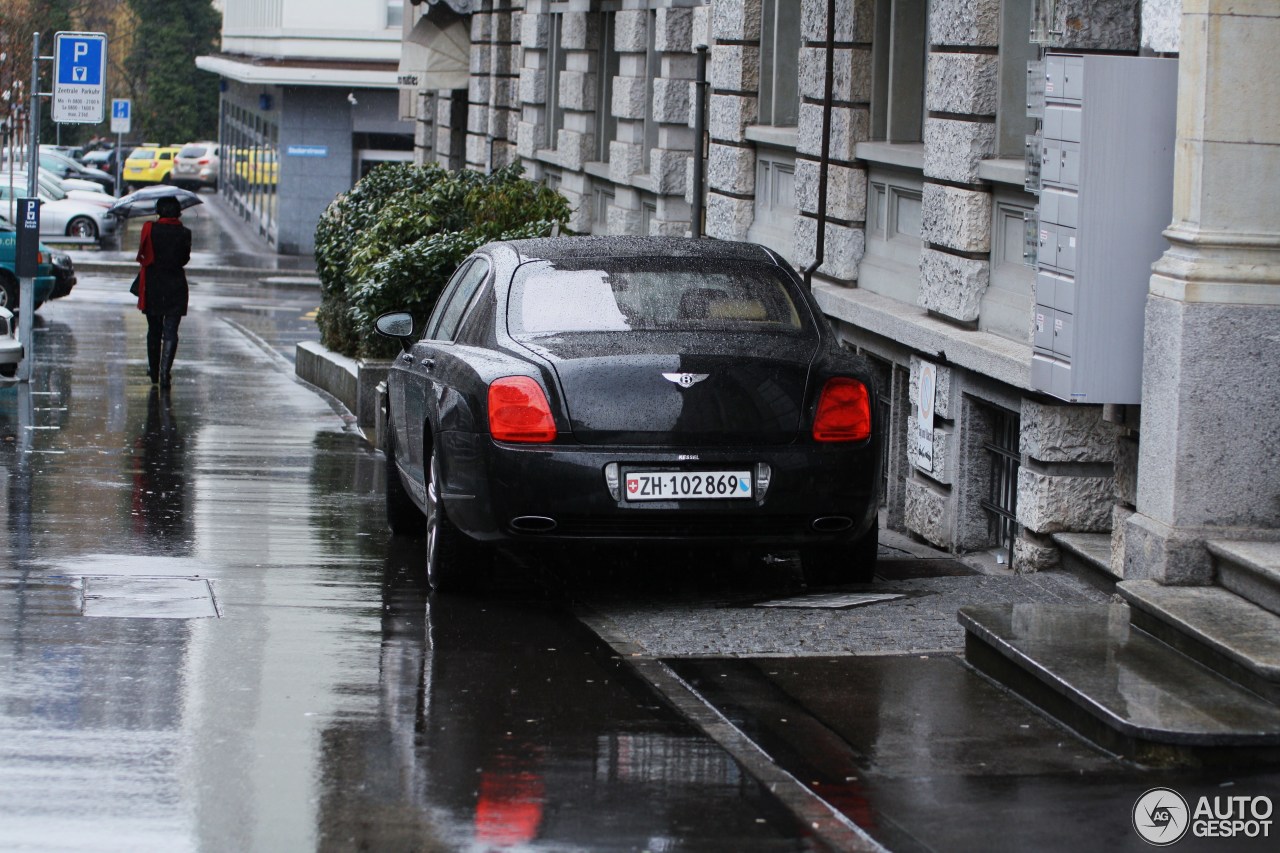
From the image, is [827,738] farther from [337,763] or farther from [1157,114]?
[1157,114]

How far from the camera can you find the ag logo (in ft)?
17.6

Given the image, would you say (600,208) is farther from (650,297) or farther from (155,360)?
(650,297)

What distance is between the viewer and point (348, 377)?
19531 millimetres

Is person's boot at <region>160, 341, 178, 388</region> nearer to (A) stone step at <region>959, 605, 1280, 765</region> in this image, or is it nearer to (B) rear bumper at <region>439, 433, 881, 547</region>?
(B) rear bumper at <region>439, 433, 881, 547</region>

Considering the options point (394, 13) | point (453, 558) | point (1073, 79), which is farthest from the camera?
point (394, 13)

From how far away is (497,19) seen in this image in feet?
85.9

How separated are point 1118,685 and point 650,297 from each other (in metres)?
3.23

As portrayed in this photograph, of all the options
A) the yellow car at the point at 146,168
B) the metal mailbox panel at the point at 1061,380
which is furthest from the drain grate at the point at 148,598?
the yellow car at the point at 146,168

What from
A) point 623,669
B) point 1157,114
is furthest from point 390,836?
point 1157,114

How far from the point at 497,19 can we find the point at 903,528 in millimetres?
15900

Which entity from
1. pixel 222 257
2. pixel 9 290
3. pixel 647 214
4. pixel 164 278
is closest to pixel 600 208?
pixel 647 214

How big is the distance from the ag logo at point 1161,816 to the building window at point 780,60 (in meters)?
9.55

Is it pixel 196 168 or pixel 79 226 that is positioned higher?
pixel 196 168

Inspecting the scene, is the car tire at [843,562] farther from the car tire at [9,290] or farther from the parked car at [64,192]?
the parked car at [64,192]
